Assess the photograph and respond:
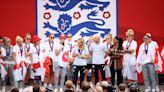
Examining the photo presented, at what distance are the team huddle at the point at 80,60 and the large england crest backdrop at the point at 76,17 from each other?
1769 mm

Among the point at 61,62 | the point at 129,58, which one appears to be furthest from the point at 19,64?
the point at 129,58

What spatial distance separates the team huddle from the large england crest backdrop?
5.80ft

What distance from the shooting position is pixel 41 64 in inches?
467

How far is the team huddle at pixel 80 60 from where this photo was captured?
1141cm

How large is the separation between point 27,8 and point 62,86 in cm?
363

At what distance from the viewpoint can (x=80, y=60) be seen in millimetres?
12008

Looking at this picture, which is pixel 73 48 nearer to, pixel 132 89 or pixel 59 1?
pixel 59 1

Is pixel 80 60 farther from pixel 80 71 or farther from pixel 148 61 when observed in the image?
pixel 148 61

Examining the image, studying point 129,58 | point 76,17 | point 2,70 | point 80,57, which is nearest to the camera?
point 129,58

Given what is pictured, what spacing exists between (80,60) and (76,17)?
272cm

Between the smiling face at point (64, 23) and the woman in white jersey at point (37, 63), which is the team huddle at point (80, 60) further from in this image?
the smiling face at point (64, 23)

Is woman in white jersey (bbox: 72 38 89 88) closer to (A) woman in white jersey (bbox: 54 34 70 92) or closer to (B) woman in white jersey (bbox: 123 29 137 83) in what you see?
(A) woman in white jersey (bbox: 54 34 70 92)

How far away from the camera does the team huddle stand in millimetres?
11414

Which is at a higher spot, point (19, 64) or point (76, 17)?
point (76, 17)
